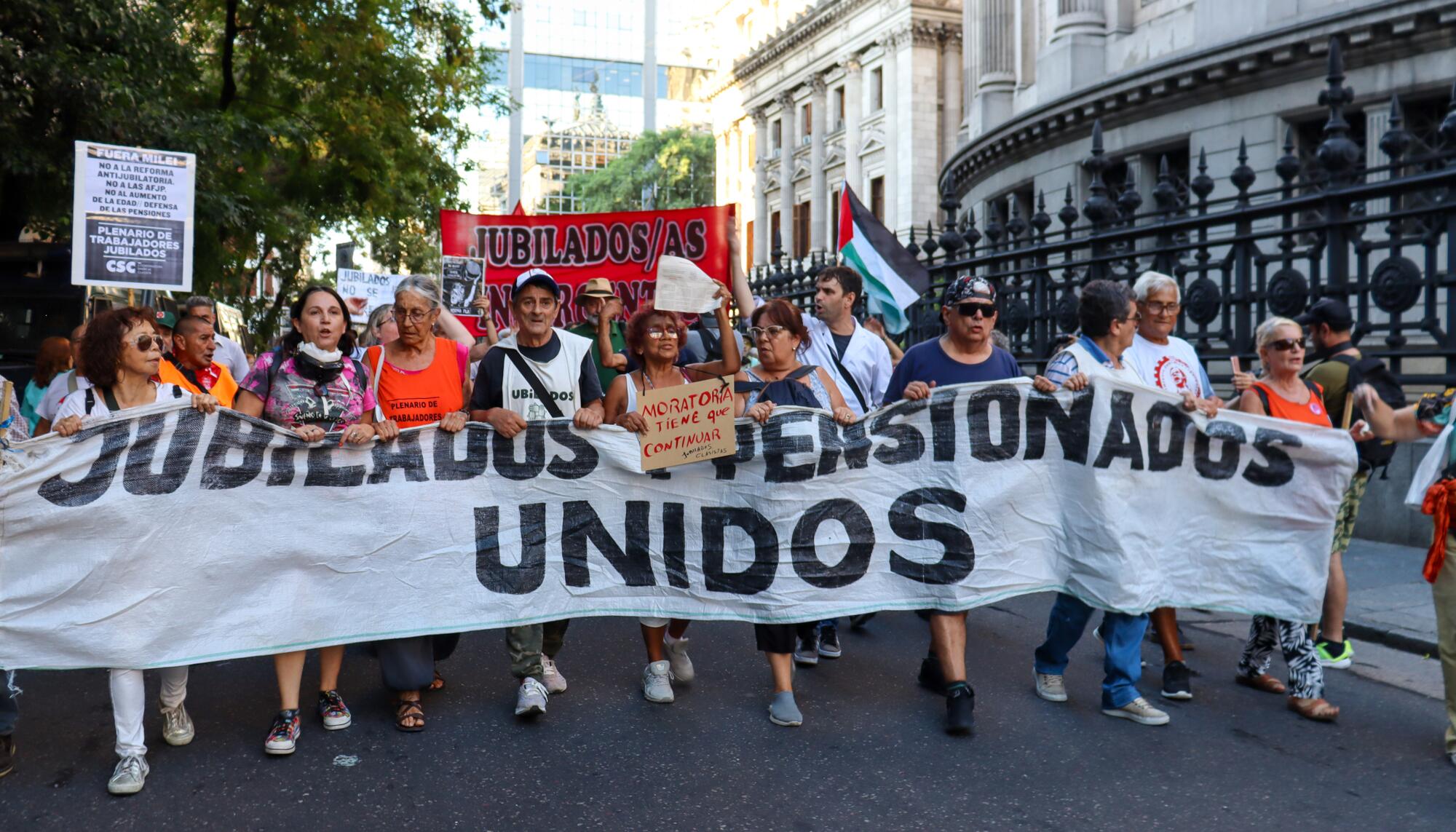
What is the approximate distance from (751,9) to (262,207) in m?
56.7

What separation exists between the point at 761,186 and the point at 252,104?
46.3 meters

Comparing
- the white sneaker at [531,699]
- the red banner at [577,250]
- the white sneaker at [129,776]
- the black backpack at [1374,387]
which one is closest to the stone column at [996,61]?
the red banner at [577,250]

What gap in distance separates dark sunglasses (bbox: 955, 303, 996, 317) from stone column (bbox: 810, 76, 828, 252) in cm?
5166

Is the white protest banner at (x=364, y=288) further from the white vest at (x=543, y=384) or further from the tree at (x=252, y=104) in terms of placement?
the white vest at (x=543, y=384)

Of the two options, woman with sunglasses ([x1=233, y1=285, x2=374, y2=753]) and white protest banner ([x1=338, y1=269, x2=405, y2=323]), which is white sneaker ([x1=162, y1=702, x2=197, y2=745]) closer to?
woman with sunglasses ([x1=233, y1=285, x2=374, y2=753])

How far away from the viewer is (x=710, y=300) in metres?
5.42

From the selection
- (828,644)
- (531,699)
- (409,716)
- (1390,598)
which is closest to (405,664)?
(409,716)

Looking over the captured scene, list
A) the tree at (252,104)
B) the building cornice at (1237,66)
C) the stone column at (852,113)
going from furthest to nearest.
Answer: the stone column at (852,113) < the building cornice at (1237,66) < the tree at (252,104)

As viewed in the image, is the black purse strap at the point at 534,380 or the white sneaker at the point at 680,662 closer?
the black purse strap at the point at 534,380

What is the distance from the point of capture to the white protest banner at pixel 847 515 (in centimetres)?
542

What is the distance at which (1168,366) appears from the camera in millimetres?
6020

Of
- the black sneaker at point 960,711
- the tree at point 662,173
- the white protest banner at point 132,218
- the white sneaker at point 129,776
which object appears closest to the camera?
the white sneaker at point 129,776

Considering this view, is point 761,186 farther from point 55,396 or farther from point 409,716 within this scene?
point 409,716

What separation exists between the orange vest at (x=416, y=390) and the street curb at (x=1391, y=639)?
17.1ft
